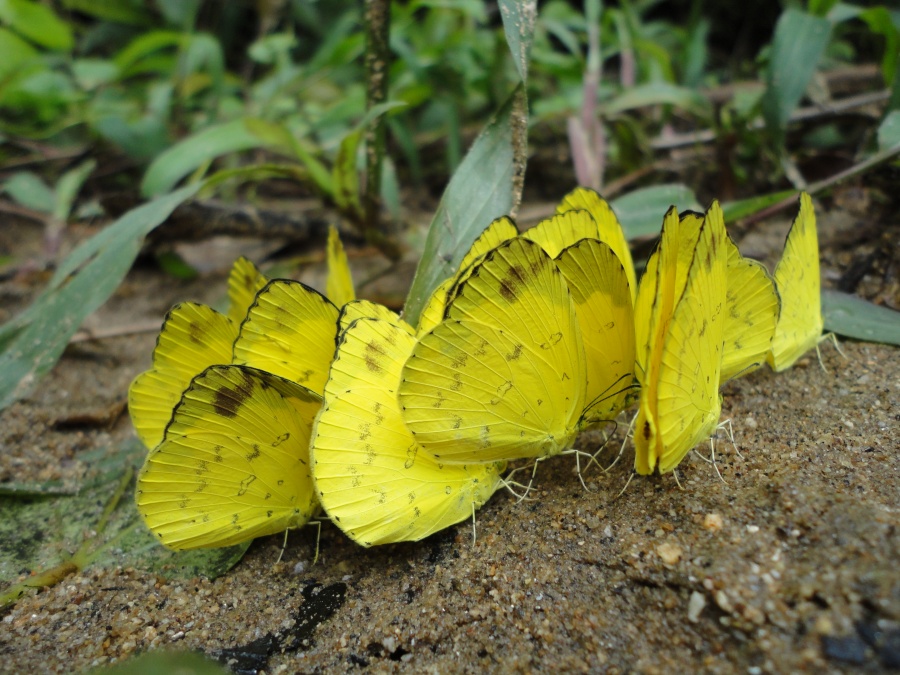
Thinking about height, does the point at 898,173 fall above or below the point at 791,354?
above

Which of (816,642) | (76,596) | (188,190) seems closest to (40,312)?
(188,190)

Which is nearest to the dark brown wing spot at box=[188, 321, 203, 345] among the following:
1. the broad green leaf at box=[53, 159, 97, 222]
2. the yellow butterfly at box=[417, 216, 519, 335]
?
the yellow butterfly at box=[417, 216, 519, 335]

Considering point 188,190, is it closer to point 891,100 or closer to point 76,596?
point 76,596

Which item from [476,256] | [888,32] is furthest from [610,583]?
[888,32]

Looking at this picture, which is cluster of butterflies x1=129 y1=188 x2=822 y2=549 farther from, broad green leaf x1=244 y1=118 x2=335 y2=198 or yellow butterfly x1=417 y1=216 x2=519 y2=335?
broad green leaf x1=244 y1=118 x2=335 y2=198

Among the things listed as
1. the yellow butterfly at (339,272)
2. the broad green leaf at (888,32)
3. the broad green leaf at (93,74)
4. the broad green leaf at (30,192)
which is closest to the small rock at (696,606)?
the yellow butterfly at (339,272)

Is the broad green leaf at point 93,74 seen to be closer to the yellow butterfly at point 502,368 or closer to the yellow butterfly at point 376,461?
the yellow butterfly at point 376,461
